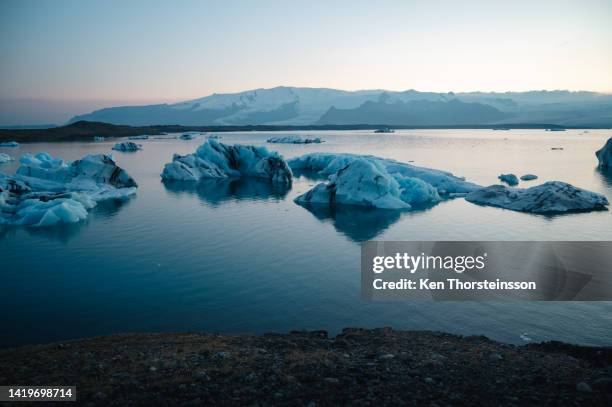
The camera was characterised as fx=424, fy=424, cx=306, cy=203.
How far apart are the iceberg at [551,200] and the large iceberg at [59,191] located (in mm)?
22158

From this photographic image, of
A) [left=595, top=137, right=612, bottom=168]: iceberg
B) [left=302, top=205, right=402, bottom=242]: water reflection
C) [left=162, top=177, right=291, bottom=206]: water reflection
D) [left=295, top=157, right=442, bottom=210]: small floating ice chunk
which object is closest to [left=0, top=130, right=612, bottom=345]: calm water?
[left=302, top=205, right=402, bottom=242]: water reflection

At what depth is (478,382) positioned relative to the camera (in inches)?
229

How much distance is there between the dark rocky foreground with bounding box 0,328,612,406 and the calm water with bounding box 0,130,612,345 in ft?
4.97

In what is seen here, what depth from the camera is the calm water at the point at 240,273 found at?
376 inches

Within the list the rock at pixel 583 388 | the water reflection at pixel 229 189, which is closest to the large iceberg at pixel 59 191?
the water reflection at pixel 229 189

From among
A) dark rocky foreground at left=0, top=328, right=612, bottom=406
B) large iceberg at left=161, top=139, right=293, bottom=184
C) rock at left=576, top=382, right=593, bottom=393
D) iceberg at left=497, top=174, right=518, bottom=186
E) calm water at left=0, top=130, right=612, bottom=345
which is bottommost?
calm water at left=0, top=130, right=612, bottom=345

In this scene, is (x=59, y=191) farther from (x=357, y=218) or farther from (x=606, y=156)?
(x=606, y=156)

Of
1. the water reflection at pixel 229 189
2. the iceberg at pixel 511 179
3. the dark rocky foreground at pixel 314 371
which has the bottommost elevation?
the dark rocky foreground at pixel 314 371

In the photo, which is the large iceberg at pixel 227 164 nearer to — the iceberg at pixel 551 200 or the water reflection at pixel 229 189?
the water reflection at pixel 229 189

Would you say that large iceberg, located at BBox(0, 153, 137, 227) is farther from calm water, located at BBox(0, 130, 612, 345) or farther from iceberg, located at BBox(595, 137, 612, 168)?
iceberg, located at BBox(595, 137, 612, 168)

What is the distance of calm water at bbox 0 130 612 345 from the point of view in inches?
376

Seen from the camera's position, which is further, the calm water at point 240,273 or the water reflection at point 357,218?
the water reflection at point 357,218

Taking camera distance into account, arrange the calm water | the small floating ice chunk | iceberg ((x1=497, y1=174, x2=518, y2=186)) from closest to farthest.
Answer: the calm water → the small floating ice chunk → iceberg ((x1=497, y1=174, x2=518, y2=186))

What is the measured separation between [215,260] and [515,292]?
30.0ft
